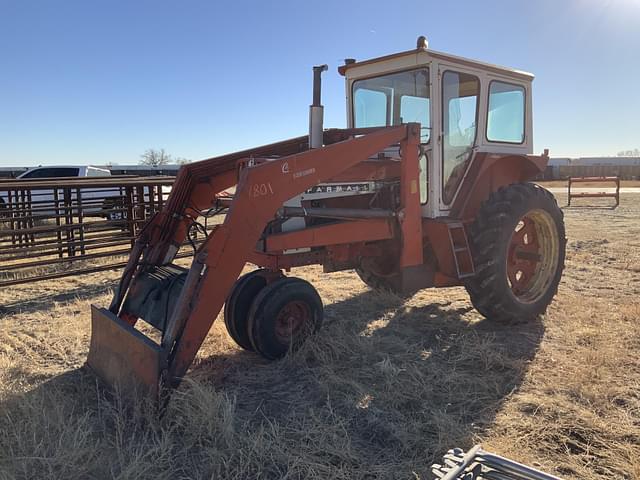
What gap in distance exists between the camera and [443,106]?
5.23m

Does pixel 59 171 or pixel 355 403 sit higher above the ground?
pixel 59 171

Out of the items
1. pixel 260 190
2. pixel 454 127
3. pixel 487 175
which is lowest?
pixel 260 190

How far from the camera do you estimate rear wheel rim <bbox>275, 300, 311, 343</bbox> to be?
14.7 ft

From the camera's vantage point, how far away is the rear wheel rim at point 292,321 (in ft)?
14.7

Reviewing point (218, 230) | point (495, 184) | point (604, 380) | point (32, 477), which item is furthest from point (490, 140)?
point (32, 477)

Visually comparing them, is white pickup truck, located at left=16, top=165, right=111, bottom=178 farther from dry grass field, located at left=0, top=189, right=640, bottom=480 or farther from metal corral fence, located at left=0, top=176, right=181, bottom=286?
dry grass field, located at left=0, top=189, right=640, bottom=480

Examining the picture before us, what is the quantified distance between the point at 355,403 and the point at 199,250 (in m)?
1.54

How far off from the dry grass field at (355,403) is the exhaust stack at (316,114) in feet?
5.66

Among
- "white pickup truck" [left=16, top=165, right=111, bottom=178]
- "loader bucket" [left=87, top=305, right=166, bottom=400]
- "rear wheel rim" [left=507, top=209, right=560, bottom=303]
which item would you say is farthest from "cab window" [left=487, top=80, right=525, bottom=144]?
"white pickup truck" [left=16, top=165, right=111, bottom=178]

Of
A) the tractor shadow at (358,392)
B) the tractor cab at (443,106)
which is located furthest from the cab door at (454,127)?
the tractor shadow at (358,392)

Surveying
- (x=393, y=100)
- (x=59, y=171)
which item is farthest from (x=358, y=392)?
(x=59, y=171)

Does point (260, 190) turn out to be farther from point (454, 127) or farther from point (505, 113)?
point (505, 113)

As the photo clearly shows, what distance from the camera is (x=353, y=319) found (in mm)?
5672

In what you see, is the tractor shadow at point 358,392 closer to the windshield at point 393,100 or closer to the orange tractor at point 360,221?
the orange tractor at point 360,221
